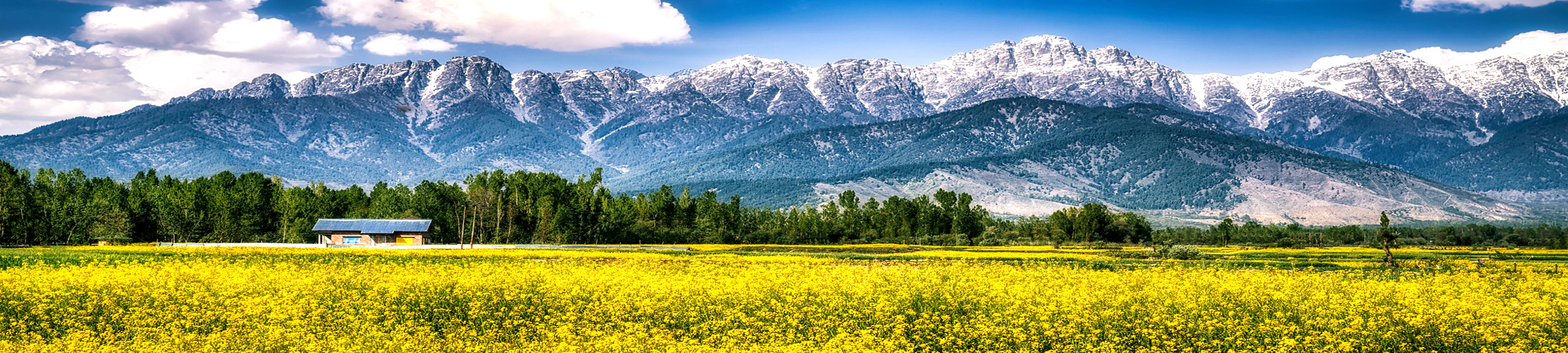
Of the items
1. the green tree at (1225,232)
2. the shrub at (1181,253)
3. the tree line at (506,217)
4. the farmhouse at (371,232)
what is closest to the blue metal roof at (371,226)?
the farmhouse at (371,232)

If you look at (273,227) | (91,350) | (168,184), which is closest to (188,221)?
(273,227)

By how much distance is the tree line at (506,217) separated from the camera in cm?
10831

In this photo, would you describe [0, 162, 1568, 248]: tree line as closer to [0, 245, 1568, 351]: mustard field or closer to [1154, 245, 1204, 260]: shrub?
[1154, 245, 1204, 260]: shrub

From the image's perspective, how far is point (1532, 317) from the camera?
24297 mm

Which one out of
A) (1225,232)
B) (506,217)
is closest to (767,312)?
(506,217)

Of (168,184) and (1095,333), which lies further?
(168,184)

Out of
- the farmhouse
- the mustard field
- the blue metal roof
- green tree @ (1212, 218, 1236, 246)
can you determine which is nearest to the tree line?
green tree @ (1212, 218, 1236, 246)

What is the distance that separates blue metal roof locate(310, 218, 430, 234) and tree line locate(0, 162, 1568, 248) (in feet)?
18.1

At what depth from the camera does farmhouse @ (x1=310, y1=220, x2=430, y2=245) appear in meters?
111

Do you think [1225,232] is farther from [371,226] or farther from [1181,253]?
[371,226]

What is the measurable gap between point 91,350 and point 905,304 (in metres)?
18.6

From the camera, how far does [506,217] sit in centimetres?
12556

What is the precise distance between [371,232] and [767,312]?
96.0 m

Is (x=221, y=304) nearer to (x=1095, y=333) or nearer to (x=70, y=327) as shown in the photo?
(x=70, y=327)
